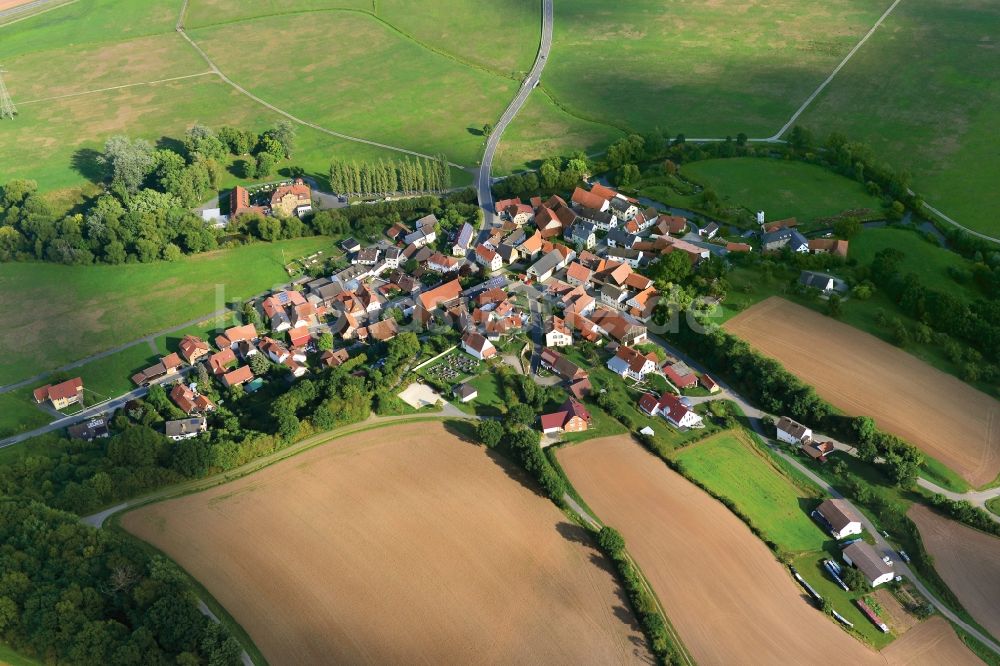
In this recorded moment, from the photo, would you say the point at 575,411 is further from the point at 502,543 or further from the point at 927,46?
the point at 927,46

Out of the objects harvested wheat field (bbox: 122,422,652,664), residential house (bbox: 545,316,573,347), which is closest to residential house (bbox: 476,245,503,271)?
residential house (bbox: 545,316,573,347)

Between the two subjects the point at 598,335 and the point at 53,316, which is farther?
the point at 53,316

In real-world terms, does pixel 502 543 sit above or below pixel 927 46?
below

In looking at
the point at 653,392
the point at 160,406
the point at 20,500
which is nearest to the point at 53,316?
the point at 160,406

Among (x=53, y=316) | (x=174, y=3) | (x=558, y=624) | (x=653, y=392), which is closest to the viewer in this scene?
(x=558, y=624)

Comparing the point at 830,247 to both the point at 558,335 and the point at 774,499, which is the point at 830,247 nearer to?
the point at 558,335

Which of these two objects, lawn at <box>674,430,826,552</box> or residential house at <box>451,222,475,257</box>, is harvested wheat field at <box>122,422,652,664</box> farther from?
residential house at <box>451,222,475,257</box>
